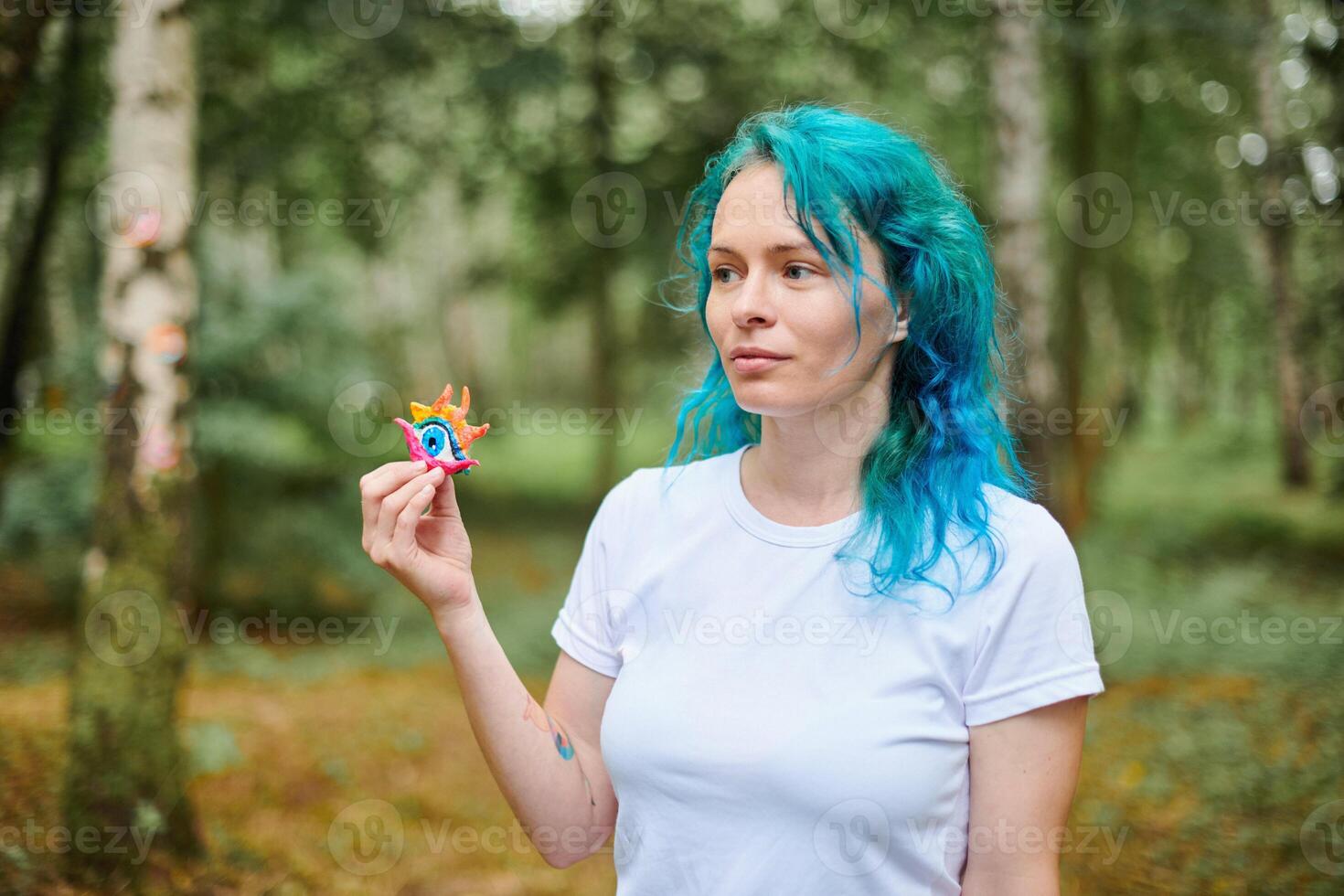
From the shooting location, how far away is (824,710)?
179 cm

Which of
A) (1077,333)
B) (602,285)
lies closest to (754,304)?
(1077,333)

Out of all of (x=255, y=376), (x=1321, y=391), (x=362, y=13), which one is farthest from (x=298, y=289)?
(x=1321, y=391)

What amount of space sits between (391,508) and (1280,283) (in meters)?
13.1

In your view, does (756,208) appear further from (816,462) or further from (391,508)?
(391,508)

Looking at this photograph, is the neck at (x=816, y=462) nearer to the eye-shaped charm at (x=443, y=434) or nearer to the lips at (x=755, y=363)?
the lips at (x=755, y=363)

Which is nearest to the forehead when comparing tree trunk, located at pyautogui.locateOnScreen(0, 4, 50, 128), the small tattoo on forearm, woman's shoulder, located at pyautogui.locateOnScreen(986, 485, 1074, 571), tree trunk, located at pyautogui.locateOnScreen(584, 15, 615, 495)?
woman's shoulder, located at pyautogui.locateOnScreen(986, 485, 1074, 571)

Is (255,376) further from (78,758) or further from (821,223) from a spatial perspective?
(821,223)

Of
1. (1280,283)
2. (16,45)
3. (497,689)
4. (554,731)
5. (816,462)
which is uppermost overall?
(16,45)

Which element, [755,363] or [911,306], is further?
[911,306]

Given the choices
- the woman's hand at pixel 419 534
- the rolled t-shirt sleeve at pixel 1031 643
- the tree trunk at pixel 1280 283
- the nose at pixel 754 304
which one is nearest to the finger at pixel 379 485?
the woman's hand at pixel 419 534

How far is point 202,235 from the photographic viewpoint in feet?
29.2

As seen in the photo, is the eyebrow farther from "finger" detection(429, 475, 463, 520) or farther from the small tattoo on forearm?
the small tattoo on forearm

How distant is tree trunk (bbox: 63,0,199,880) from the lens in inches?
160

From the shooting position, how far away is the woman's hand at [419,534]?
185 centimetres
